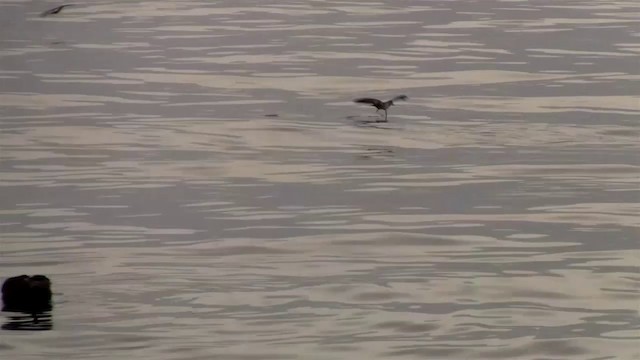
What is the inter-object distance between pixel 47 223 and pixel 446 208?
2716mm

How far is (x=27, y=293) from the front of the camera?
9.52 meters

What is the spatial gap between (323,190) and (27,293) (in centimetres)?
373

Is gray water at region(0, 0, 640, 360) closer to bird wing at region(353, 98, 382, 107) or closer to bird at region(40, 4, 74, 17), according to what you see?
bird wing at region(353, 98, 382, 107)

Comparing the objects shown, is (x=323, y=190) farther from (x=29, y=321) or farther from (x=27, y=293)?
(x=29, y=321)

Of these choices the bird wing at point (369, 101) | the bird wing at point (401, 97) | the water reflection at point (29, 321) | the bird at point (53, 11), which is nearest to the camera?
the water reflection at point (29, 321)

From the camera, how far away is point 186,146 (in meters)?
14.5

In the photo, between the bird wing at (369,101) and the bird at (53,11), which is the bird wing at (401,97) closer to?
the bird wing at (369,101)

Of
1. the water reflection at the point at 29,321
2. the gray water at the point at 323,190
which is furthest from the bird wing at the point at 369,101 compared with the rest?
the water reflection at the point at 29,321

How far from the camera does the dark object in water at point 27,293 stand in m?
9.50

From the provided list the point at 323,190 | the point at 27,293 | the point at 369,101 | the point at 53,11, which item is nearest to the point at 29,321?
the point at 27,293

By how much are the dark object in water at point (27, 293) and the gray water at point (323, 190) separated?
5.8 inches

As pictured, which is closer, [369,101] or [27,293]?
[27,293]

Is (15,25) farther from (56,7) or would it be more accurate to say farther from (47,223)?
(47,223)

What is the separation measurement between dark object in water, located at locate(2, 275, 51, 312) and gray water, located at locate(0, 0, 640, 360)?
15 cm
